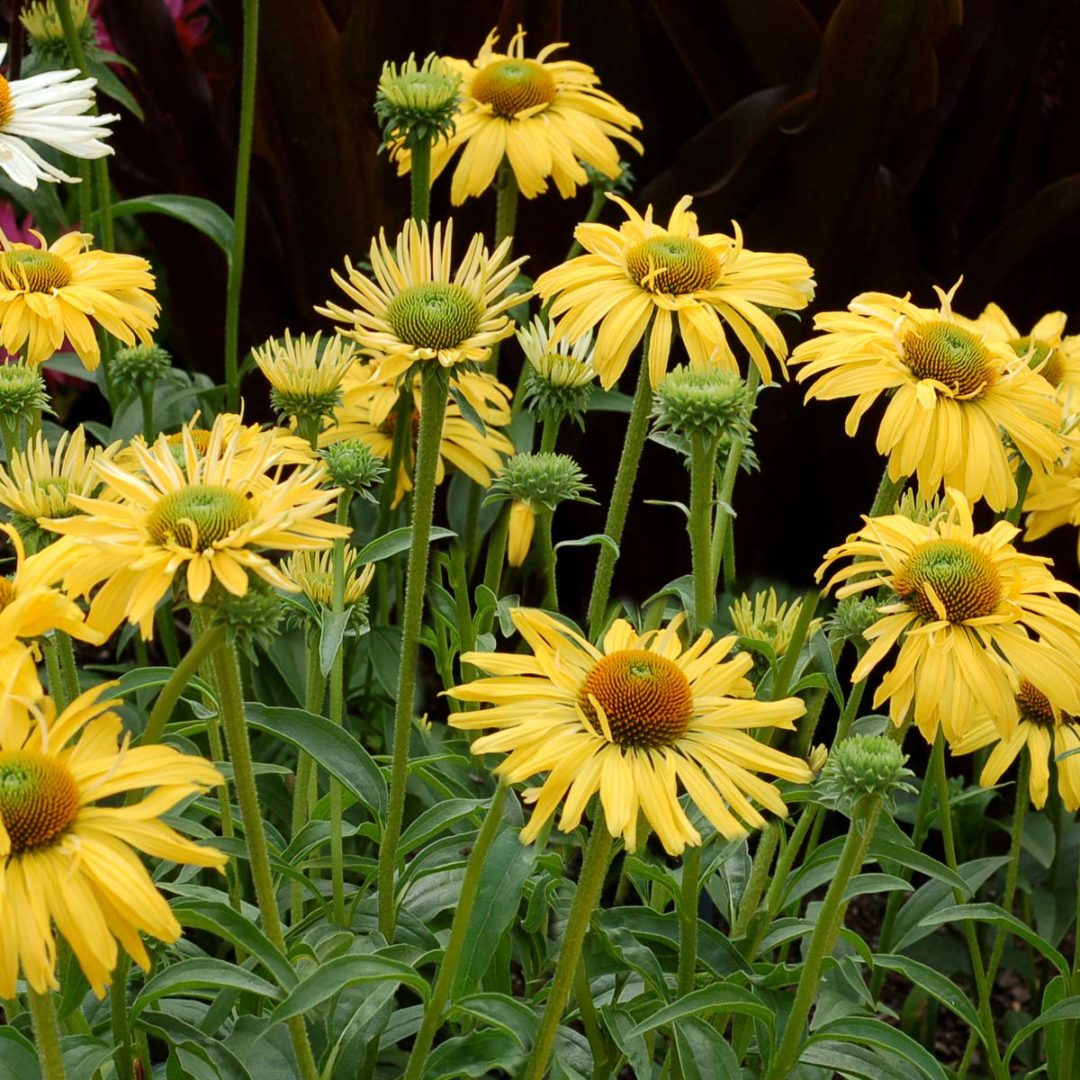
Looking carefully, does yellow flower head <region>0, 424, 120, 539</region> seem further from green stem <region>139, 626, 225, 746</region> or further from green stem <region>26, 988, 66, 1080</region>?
green stem <region>26, 988, 66, 1080</region>

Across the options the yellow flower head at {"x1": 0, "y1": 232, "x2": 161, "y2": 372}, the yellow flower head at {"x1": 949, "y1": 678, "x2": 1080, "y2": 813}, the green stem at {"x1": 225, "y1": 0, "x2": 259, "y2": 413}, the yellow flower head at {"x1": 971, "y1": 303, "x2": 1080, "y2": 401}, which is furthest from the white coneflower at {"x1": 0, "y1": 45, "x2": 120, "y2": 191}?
the yellow flower head at {"x1": 949, "y1": 678, "x2": 1080, "y2": 813}

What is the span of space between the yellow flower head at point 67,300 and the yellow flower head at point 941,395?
2.13 ft

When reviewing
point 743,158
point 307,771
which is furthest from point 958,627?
point 743,158

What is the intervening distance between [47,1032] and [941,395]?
2.82 feet

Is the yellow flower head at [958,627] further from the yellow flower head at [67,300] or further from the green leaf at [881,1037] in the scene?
the yellow flower head at [67,300]

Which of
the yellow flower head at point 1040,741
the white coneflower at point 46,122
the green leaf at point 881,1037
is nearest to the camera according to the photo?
the green leaf at point 881,1037

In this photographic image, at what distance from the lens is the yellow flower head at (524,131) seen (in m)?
1.80

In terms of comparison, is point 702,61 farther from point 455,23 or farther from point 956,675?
point 956,675

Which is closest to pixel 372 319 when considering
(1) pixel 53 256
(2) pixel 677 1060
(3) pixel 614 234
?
(3) pixel 614 234

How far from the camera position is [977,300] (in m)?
2.48

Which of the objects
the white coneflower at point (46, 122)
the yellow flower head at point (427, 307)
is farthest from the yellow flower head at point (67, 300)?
the yellow flower head at point (427, 307)

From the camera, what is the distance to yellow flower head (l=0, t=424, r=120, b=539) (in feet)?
3.76

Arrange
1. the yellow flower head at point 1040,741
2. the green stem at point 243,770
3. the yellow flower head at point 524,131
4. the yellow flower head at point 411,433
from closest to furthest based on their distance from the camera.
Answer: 1. the green stem at point 243,770
2. the yellow flower head at point 1040,741
3. the yellow flower head at point 411,433
4. the yellow flower head at point 524,131

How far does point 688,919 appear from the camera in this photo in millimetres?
Result: 1188
